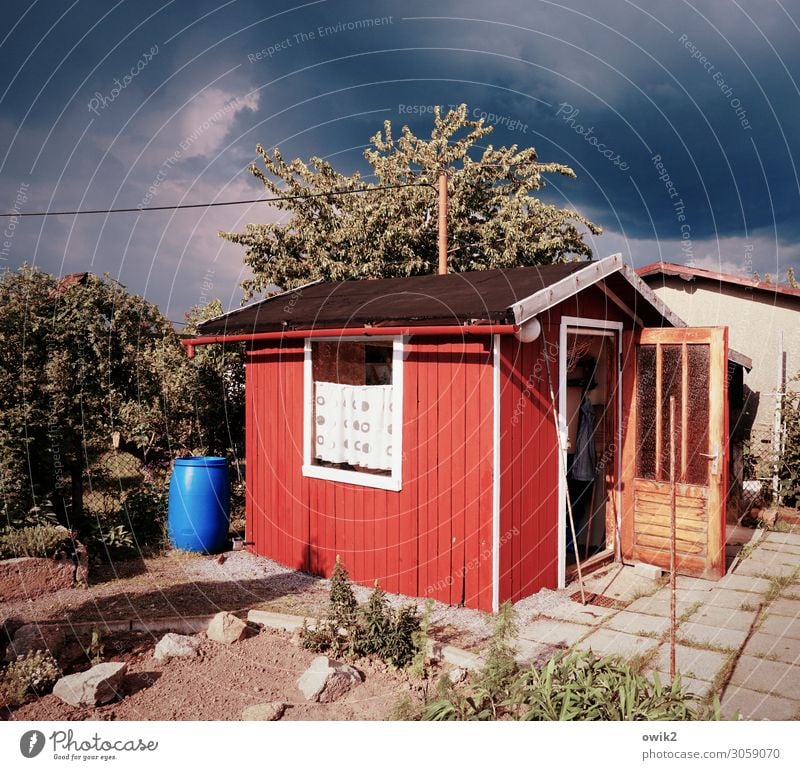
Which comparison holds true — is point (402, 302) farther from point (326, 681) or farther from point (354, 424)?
point (326, 681)

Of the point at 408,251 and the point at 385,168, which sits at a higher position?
the point at 385,168

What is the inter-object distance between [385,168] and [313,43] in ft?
35.6

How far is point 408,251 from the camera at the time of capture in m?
12.5

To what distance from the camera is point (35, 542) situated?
17.8ft

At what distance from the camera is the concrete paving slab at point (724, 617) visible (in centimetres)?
470

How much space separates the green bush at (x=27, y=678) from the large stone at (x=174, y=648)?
594 mm

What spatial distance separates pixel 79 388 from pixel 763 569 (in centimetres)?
736

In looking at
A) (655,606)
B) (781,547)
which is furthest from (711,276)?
(655,606)

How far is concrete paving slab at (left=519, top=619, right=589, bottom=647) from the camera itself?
14.4ft

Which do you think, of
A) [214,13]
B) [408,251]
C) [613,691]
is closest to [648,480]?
[613,691]

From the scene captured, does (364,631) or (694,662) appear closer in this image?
(694,662)

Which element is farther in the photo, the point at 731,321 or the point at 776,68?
the point at 731,321

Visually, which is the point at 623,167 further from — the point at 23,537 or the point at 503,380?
the point at 23,537

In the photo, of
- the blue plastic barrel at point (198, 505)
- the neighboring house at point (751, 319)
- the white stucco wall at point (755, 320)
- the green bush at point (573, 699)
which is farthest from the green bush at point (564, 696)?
the white stucco wall at point (755, 320)
